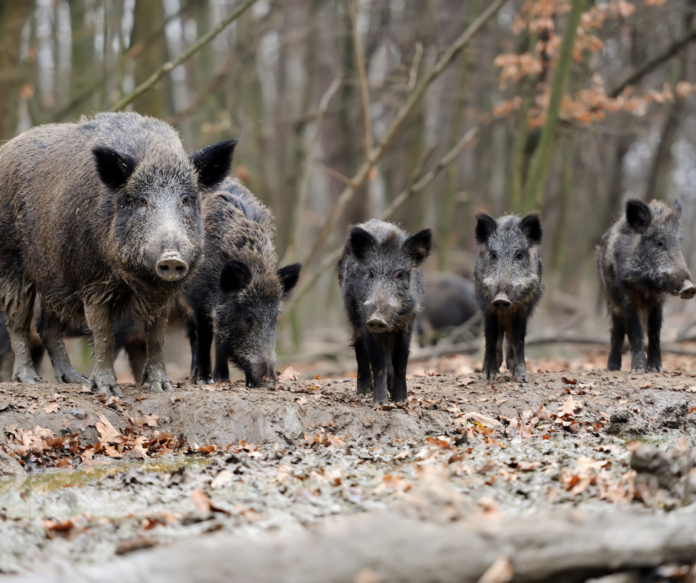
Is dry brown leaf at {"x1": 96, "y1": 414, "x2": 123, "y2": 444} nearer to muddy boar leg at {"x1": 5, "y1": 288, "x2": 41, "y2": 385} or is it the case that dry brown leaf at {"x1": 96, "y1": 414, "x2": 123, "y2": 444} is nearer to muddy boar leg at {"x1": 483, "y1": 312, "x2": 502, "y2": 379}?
muddy boar leg at {"x1": 5, "y1": 288, "x2": 41, "y2": 385}

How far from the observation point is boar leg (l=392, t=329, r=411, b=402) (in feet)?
23.0

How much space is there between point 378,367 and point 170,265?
1921 millimetres

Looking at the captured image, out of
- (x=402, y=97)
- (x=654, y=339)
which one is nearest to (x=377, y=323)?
(x=654, y=339)

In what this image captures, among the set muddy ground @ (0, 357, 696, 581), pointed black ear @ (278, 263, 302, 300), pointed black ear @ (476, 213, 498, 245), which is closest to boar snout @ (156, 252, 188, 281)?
muddy ground @ (0, 357, 696, 581)

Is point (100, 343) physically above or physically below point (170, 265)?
below

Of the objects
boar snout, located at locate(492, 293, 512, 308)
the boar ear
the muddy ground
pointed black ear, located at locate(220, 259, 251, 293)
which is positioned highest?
the boar ear

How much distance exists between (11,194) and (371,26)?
14.1 meters

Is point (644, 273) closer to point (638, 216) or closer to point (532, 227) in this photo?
point (638, 216)

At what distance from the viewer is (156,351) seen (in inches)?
294

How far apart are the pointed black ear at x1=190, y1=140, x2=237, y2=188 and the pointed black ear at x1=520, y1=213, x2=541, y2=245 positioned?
126 inches

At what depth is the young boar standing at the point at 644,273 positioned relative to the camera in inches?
351

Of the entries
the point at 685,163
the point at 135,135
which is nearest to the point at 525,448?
the point at 135,135

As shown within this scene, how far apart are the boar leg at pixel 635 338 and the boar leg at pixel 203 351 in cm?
461

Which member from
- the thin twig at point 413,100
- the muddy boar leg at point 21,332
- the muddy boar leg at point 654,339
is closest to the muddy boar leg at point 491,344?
the muddy boar leg at point 654,339
